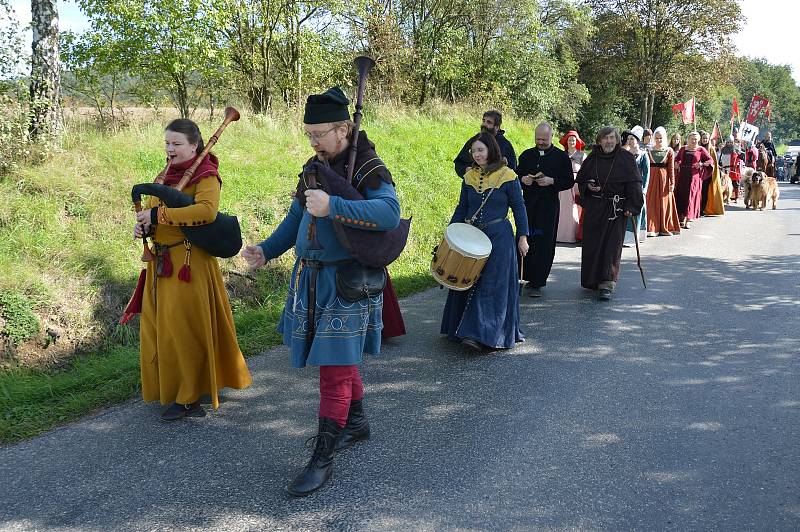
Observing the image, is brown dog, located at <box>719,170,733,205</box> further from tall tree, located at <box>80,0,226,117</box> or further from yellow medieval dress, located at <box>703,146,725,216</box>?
tall tree, located at <box>80,0,226,117</box>

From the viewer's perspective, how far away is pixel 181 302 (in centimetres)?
427

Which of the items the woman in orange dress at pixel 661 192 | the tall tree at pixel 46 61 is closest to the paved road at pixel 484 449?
the tall tree at pixel 46 61

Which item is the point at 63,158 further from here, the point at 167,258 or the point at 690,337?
the point at 690,337

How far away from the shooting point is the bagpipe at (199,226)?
4.04m

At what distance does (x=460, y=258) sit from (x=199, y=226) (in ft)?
7.62

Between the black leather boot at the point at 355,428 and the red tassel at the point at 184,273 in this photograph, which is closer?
the black leather boot at the point at 355,428

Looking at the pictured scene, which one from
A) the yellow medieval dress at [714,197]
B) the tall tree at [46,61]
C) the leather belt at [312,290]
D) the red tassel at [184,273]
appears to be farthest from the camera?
the yellow medieval dress at [714,197]

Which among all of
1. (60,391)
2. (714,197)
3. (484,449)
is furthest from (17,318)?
A: (714,197)

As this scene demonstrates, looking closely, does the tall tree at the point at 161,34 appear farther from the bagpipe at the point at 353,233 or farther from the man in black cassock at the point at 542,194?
the bagpipe at the point at 353,233

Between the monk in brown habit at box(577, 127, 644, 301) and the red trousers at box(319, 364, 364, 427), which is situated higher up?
the monk in brown habit at box(577, 127, 644, 301)

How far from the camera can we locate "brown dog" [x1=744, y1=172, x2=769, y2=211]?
17578 mm

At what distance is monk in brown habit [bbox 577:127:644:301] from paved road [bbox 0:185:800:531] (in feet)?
5.09

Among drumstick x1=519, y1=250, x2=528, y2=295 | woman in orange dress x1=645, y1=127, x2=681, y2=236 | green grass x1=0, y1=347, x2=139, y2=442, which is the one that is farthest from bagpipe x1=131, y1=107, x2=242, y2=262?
woman in orange dress x1=645, y1=127, x2=681, y2=236

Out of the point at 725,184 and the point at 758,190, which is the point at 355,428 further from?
the point at 725,184
